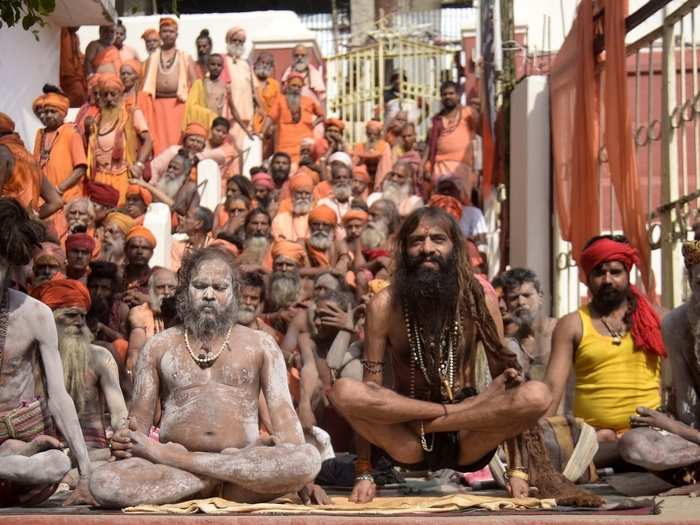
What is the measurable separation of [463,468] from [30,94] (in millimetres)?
8922

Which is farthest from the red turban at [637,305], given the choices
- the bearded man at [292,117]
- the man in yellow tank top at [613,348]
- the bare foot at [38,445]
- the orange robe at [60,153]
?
the bearded man at [292,117]

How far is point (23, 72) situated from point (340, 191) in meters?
3.52

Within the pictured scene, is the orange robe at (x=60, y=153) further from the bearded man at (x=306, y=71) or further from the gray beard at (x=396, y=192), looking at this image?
the bearded man at (x=306, y=71)

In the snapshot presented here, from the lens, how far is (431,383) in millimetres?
7625

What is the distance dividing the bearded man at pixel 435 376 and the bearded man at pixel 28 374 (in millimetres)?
1382

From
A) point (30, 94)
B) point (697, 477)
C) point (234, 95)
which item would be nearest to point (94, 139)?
point (30, 94)

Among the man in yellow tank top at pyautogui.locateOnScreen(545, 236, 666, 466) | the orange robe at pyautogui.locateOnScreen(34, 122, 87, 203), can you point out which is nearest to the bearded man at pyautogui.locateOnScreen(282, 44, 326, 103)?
the orange robe at pyautogui.locateOnScreen(34, 122, 87, 203)

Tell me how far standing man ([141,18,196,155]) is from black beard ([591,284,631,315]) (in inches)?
376

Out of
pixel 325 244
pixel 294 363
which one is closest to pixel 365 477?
pixel 294 363

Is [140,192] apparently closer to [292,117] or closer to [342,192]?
[342,192]

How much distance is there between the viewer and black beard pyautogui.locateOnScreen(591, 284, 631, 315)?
28.2 ft

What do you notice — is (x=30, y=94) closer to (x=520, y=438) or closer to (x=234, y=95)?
→ (x=234, y=95)

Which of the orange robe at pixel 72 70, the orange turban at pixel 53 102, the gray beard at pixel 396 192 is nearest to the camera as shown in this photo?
the orange turban at pixel 53 102

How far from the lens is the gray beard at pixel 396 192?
15.8 meters
